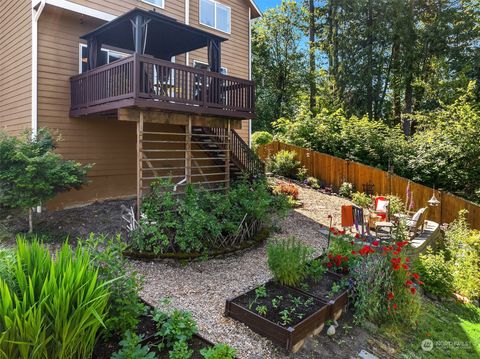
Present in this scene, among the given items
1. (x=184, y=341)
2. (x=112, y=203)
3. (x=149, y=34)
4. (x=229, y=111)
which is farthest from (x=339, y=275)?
(x=149, y=34)

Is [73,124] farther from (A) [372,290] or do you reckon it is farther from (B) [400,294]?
(B) [400,294]

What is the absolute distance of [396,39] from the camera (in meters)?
21.4

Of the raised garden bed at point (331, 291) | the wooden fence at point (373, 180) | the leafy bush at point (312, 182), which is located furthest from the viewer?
the leafy bush at point (312, 182)

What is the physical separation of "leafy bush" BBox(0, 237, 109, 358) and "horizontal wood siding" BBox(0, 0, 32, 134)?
7.48m

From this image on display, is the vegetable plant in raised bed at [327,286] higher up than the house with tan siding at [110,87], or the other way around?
the house with tan siding at [110,87]

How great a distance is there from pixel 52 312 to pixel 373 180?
12704 mm

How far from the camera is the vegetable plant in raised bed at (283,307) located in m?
3.68

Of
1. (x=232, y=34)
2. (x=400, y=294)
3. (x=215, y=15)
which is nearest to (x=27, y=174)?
(x=400, y=294)

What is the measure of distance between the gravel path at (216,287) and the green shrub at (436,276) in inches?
81.4

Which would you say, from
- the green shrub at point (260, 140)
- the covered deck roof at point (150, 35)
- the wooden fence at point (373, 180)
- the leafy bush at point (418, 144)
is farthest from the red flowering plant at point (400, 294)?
the green shrub at point (260, 140)

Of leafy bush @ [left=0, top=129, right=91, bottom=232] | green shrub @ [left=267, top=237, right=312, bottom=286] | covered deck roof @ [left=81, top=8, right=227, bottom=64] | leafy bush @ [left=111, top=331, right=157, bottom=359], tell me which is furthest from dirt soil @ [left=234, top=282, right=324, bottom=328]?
covered deck roof @ [left=81, top=8, right=227, bottom=64]

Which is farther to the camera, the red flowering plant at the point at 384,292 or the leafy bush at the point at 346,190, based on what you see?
the leafy bush at the point at 346,190

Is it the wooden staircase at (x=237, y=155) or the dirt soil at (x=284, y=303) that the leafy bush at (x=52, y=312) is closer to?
the dirt soil at (x=284, y=303)

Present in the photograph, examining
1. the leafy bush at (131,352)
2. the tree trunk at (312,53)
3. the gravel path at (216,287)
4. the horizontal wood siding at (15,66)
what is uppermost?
the tree trunk at (312,53)
